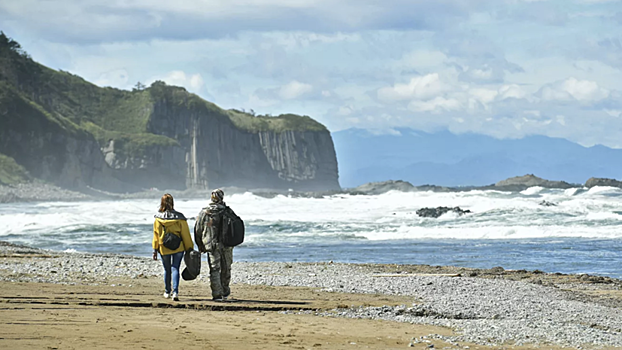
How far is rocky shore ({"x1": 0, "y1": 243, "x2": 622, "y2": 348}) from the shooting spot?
32.7ft

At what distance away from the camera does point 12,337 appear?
805cm

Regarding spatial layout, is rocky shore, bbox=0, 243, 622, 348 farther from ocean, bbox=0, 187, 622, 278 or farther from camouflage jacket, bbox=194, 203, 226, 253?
ocean, bbox=0, 187, 622, 278

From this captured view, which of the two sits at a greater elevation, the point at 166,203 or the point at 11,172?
the point at 11,172

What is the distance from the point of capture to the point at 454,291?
1441 cm

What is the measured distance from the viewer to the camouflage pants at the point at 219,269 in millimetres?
11688

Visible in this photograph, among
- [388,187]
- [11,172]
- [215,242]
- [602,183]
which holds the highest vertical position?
[11,172]

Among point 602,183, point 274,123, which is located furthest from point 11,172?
point 602,183

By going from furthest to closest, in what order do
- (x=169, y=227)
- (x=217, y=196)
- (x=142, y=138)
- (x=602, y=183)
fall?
1. (x=142, y=138)
2. (x=602, y=183)
3. (x=217, y=196)
4. (x=169, y=227)

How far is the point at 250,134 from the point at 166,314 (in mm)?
144356

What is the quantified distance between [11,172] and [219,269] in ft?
319

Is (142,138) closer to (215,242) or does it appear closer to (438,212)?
(438,212)

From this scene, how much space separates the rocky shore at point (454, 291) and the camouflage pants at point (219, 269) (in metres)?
1.23

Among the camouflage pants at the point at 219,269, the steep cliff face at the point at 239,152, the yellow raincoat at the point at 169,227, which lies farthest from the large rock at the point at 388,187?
the yellow raincoat at the point at 169,227

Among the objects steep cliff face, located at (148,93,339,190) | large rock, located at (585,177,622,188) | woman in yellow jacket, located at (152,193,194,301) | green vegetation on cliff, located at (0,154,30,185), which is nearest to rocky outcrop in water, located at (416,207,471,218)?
woman in yellow jacket, located at (152,193,194,301)
